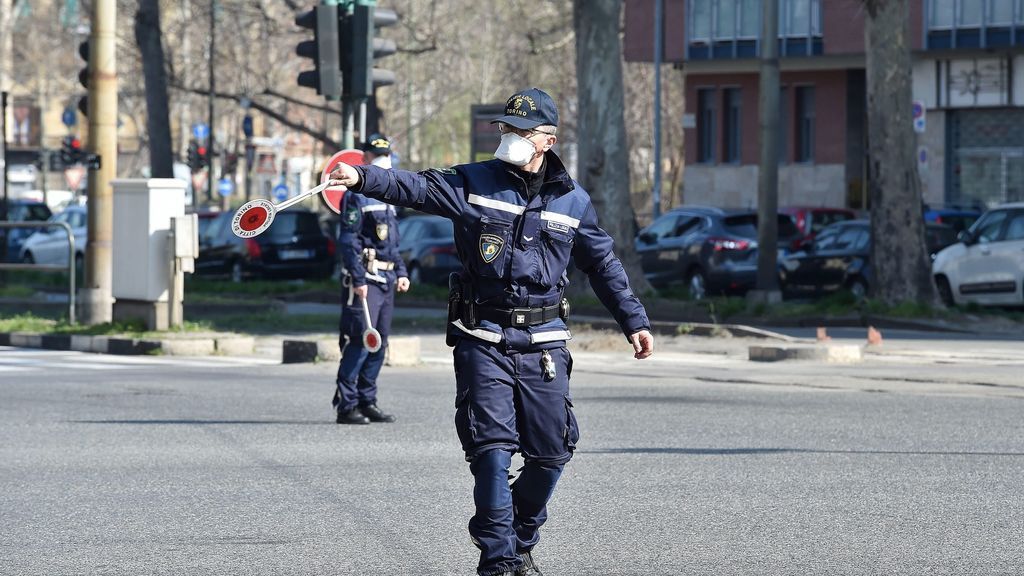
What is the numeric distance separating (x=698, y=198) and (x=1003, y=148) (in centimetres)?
910

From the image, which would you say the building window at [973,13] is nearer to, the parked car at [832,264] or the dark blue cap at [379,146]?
the parked car at [832,264]

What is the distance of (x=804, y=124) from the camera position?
44656mm

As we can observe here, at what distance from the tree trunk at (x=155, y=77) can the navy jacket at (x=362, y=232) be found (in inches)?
802

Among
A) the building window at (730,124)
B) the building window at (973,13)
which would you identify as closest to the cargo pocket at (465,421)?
the building window at (973,13)

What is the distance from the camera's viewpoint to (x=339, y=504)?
8203mm

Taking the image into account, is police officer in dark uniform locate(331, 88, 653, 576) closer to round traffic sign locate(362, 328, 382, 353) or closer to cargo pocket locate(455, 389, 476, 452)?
cargo pocket locate(455, 389, 476, 452)

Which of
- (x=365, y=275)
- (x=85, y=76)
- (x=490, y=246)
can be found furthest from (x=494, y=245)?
(x=85, y=76)

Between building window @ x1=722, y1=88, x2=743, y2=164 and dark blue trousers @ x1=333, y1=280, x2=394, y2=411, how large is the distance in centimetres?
3585

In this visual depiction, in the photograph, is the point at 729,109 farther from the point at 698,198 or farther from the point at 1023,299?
the point at 1023,299

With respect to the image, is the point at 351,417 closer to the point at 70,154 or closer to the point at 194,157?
the point at 70,154

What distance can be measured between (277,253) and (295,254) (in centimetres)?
37

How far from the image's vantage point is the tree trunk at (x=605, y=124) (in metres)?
22.8

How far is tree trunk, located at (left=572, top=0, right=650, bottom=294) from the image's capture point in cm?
2280

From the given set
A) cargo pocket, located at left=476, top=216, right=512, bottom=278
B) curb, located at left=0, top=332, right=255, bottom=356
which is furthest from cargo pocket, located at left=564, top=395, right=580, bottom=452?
curb, located at left=0, top=332, right=255, bottom=356
